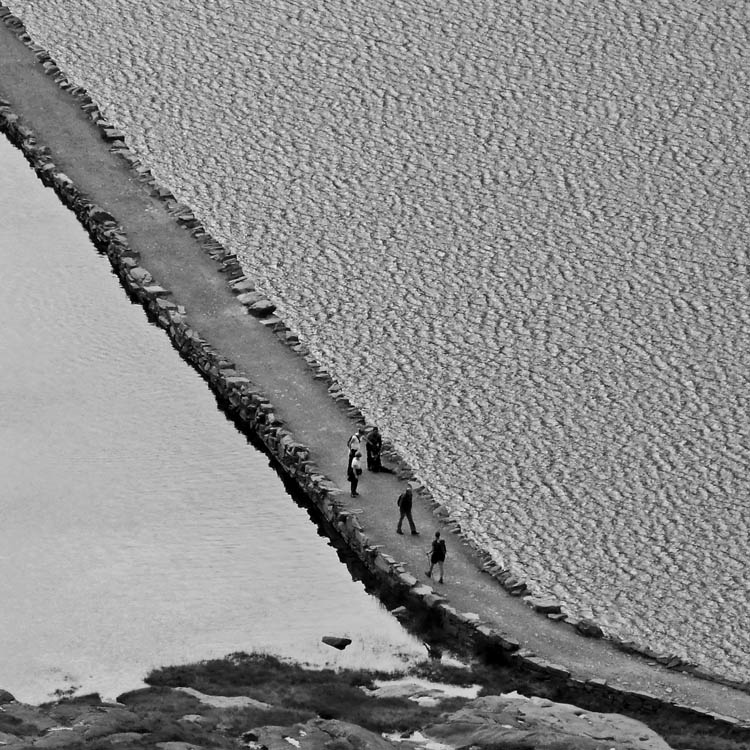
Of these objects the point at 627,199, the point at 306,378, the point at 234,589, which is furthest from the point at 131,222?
the point at 234,589

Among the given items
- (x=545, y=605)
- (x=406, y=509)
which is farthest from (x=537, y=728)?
(x=406, y=509)

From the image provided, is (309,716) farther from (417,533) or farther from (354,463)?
(354,463)

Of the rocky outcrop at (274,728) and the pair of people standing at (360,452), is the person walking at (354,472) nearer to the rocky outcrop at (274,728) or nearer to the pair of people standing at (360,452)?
the pair of people standing at (360,452)

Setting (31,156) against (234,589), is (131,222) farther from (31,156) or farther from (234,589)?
(234,589)

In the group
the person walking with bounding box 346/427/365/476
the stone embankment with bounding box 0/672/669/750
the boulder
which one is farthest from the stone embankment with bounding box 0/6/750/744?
the stone embankment with bounding box 0/672/669/750

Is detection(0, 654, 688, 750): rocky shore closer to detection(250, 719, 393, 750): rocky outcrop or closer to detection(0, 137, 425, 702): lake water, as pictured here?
detection(250, 719, 393, 750): rocky outcrop

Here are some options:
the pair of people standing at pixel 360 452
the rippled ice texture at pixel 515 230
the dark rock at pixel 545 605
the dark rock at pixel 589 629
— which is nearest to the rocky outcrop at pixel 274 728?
the dark rock at pixel 589 629
